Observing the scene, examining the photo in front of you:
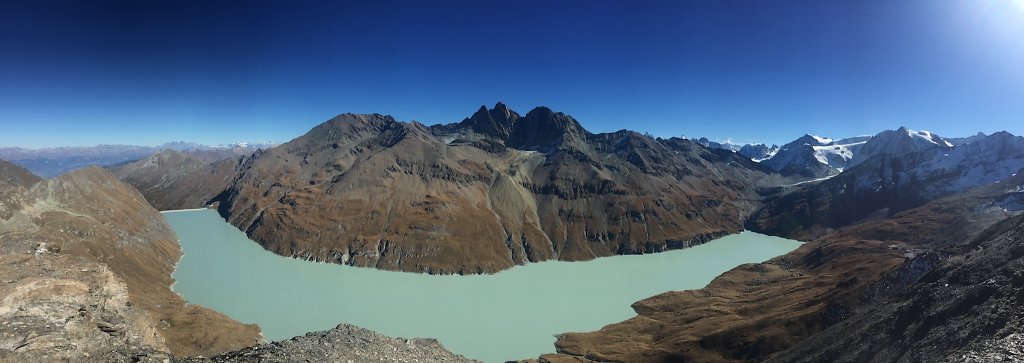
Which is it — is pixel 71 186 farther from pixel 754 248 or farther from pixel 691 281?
pixel 754 248

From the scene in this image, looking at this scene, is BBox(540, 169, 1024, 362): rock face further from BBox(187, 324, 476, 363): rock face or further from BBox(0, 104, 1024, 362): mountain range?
BBox(187, 324, 476, 363): rock face

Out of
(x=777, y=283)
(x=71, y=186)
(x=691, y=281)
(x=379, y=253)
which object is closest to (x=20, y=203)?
(x=71, y=186)

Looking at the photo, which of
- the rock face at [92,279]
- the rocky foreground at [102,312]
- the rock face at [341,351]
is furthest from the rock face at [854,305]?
the rock face at [92,279]

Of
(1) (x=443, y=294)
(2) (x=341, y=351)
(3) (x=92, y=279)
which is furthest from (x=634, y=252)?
(3) (x=92, y=279)

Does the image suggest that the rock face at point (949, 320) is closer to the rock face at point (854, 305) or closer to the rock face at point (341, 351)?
the rock face at point (854, 305)

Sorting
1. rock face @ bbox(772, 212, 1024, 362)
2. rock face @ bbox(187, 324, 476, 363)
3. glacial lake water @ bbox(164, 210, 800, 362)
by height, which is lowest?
glacial lake water @ bbox(164, 210, 800, 362)

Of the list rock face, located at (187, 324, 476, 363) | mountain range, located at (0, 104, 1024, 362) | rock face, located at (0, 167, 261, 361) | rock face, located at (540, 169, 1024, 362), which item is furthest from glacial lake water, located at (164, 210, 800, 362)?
rock face, located at (187, 324, 476, 363)
